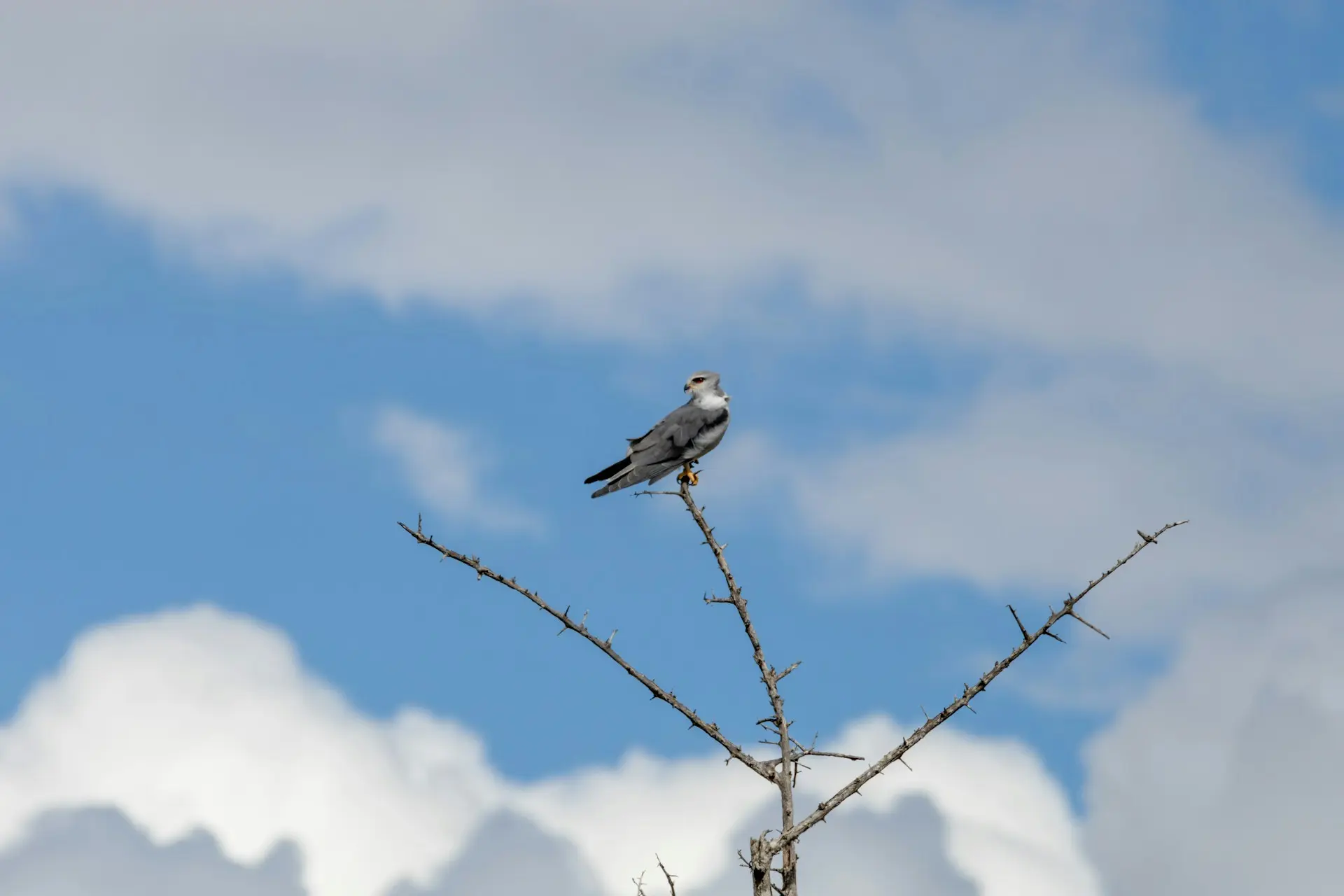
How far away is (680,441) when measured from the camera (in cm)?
1712

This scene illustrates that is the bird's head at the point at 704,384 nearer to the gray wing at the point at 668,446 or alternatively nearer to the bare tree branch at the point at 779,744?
the gray wing at the point at 668,446

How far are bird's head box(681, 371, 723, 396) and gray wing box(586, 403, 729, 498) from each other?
46 cm

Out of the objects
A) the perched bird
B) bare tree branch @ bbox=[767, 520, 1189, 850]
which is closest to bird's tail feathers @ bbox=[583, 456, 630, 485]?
the perched bird

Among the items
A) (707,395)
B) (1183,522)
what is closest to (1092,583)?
(1183,522)

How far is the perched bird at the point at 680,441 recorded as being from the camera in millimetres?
16609

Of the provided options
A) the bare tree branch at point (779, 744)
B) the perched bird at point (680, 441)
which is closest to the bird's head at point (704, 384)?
the perched bird at point (680, 441)

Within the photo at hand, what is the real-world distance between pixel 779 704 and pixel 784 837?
138 centimetres

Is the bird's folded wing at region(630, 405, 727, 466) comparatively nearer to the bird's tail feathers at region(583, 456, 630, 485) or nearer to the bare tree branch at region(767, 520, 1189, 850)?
the bird's tail feathers at region(583, 456, 630, 485)

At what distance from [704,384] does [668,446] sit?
5.58 ft

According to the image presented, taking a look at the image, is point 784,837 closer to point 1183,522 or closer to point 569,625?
point 569,625

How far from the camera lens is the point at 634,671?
447 inches

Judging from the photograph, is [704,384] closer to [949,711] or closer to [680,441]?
[680,441]

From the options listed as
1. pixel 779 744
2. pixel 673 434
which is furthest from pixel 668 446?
pixel 779 744

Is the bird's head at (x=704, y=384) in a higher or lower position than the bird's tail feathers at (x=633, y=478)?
higher
